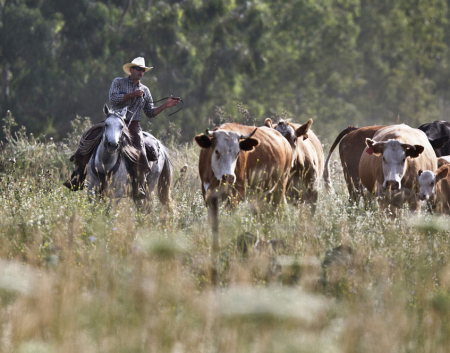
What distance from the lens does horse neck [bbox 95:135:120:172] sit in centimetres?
916

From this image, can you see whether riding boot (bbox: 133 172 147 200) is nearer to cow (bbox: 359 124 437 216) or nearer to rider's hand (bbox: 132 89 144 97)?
rider's hand (bbox: 132 89 144 97)

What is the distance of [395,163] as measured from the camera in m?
8.70

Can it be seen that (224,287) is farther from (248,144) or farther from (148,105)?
(148,105)

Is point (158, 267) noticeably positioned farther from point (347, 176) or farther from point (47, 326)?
point (347, 176)

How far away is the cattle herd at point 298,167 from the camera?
8102 millimetres

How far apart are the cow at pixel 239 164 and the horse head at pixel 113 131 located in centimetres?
111

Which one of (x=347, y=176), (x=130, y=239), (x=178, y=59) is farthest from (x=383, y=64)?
(x=130, y=239)

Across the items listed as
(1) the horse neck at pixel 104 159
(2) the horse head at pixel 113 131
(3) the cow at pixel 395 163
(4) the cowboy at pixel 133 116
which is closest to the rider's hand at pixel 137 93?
(4) the cowboy at pixel 133 116

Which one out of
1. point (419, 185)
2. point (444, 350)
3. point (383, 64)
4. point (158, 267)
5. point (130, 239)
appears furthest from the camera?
point (383, 64)

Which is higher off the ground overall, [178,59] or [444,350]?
[178,59]

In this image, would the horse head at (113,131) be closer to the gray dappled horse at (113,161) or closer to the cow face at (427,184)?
the gray dappled horse at (113,161)

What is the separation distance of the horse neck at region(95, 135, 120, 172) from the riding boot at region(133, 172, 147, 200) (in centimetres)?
53

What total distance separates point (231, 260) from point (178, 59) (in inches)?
822

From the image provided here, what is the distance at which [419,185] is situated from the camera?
897cm
